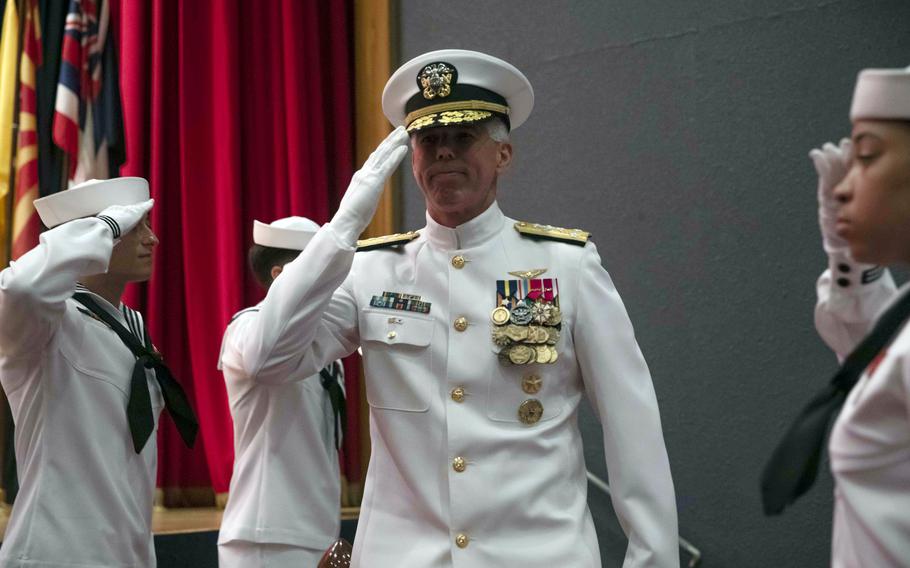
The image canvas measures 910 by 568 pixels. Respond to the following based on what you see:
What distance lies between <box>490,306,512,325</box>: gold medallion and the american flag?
3.13 metres

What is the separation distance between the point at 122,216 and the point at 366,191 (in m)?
0.87

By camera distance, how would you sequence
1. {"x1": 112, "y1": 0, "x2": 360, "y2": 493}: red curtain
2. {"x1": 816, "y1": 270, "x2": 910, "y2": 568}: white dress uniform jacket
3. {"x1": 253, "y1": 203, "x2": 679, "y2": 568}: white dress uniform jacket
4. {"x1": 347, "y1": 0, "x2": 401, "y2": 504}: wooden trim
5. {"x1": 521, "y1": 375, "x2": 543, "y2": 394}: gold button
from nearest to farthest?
{"x1": 816, "y1": 270, "x2": 910, "y2": 568}: white dress uniform jacket, {"x1": 253, "y1": 203, "x2": 679, "y2": 568}: white dress uniform jacket, {"x1": 521, "y1": 375, "x2": 543, "y2": 394}: gold button, {"x1": 347, "y1": 0, "x2": 401, "y2": 504}: wooden trim, {"x1": 112, "y1": 0, "x2": 360, "y2": 493}: red curtain

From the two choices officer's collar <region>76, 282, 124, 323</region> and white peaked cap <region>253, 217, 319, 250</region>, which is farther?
white peaked cap <region>253, 217, 319, 250</region>

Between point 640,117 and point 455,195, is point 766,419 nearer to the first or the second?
point 640,117

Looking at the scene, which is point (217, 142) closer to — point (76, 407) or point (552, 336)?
point (76, 407)

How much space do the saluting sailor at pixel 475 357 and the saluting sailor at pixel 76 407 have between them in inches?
27.2

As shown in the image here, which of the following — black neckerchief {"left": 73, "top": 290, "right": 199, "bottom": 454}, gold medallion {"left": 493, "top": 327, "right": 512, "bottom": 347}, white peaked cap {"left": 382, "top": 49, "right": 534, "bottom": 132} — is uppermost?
white peaked cap {"left": 382, "top": 49, "right": 534, "bottom": 132}

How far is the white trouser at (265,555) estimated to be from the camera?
3078 mm

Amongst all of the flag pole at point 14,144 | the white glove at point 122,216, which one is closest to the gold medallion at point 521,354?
the white glove at point 122,216

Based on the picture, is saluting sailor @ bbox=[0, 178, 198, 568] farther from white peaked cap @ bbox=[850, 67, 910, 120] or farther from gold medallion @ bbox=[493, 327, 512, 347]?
white peaked cap @ bbox=[850, 67, 910, 120]

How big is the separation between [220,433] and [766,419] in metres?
2.41

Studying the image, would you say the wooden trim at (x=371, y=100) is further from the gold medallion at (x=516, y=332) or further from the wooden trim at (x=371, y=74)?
the gold medallion at (x=516, y=332)

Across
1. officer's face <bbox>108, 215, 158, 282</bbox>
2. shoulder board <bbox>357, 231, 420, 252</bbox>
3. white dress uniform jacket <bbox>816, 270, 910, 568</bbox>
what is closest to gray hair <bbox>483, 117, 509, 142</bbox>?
shoulder board <bbox>357, 231, 420, 252</bbox>

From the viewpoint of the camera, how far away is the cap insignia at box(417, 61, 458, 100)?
246cm
